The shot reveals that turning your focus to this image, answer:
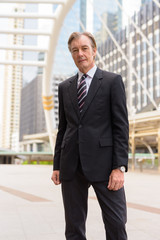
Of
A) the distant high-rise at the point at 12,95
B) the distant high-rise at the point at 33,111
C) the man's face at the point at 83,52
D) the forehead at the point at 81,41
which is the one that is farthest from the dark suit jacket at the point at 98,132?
the distant high-rise at the point at 12,95

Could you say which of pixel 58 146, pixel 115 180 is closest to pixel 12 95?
pixel 58 146

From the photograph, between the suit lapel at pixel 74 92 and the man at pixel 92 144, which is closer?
the man at pixel 92 144

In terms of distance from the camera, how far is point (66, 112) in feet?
7.72

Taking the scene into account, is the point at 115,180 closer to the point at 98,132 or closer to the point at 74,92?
the point at 98,132

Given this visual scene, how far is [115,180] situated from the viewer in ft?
6.74

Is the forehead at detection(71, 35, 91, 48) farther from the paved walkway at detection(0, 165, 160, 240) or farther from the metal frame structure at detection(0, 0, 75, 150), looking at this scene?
the metal frame structure at detection(0, 0, 75, 150)

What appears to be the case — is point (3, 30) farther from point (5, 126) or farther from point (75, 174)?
point (5, 126)

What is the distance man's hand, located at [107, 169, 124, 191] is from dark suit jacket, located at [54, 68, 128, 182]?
1.8 inches

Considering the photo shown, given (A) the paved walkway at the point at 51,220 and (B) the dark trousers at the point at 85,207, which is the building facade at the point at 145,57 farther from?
(B) the dark trousers at the point at 85,207

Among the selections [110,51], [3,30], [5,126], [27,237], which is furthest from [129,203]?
[5,126]

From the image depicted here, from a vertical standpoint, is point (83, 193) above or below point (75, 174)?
below

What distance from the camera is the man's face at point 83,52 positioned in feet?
7.37

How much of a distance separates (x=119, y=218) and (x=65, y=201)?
430mm

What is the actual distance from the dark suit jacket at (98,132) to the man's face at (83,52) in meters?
0.11
